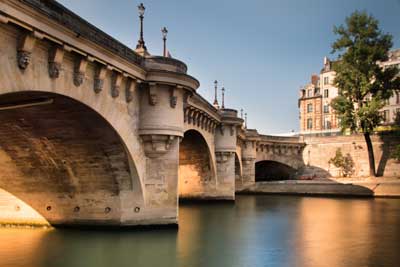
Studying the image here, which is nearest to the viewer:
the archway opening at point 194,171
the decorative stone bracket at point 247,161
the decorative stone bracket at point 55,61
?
the decorative stone bracket at point 55,61

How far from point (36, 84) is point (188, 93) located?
11.1m

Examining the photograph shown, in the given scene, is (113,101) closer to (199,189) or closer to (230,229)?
(230,229)

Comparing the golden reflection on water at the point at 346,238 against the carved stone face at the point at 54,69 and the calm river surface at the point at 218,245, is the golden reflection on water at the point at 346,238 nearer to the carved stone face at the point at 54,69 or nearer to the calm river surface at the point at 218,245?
the calm river surface at the point at 218,245

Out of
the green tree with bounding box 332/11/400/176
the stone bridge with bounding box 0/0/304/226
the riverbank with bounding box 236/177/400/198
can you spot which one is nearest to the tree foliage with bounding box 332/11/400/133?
the green tree with bounding box 332/11/400/176

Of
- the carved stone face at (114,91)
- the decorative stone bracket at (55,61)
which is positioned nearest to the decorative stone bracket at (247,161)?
the carved stone face at (114,91)

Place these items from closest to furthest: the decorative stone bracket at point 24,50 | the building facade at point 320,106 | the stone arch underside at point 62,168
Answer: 1. the decorative stone bracket at point 24,50
2. the stone arch underside at point 62,168
3. the building facade at point 320,106

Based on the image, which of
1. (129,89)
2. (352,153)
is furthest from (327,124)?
(129,89)

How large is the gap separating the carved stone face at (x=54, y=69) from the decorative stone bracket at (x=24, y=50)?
1.36m

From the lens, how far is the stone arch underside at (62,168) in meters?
18.7

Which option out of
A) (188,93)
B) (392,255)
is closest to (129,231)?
(188,93)

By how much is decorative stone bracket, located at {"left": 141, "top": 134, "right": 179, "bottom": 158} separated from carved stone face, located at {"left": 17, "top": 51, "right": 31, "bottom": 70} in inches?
379

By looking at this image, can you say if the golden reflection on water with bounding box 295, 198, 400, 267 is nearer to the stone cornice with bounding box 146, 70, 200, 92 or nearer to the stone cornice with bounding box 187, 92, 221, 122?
the stone cornice with bounding box 146, 70, 200, 92

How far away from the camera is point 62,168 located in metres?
21.4

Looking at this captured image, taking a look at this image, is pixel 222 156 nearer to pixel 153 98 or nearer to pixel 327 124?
pixel 153 98
